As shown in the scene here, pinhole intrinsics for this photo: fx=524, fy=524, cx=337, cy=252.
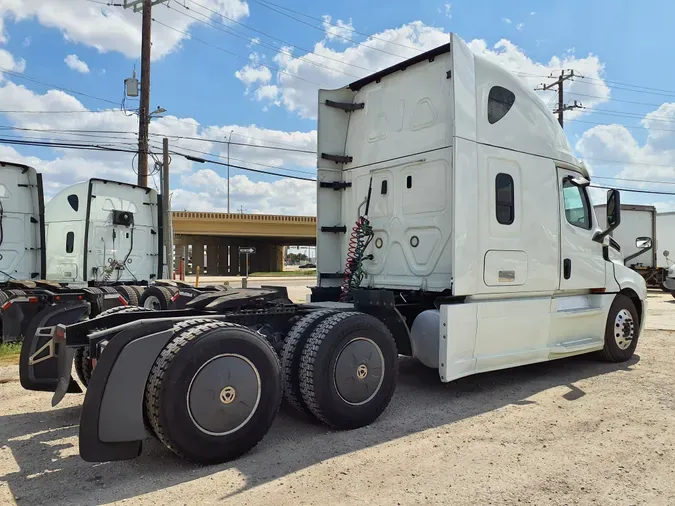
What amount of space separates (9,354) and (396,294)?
587 cm

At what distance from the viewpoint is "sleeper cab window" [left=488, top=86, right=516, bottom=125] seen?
221 inches

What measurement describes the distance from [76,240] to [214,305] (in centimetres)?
742

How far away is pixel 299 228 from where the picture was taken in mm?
47250

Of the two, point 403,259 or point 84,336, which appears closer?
point 84,336

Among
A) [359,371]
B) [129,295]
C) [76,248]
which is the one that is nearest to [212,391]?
[359,371]

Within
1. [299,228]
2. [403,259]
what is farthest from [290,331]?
[299,228]

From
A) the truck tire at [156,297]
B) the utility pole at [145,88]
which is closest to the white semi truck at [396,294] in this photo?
the truck tire at [156,297]

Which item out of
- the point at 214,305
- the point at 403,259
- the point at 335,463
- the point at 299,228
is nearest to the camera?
the point at 335,463

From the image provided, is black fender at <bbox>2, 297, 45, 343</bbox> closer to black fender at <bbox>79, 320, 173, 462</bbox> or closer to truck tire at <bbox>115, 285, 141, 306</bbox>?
truck tire at <bbox>115, 285, 141, 306</bbox>

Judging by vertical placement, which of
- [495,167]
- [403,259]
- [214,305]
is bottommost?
[214,305]

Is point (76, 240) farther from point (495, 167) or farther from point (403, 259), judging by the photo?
point (495, 167)

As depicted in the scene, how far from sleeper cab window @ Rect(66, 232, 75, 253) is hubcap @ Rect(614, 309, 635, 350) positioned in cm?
988

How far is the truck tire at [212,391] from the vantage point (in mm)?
3467

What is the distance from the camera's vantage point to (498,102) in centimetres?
568
